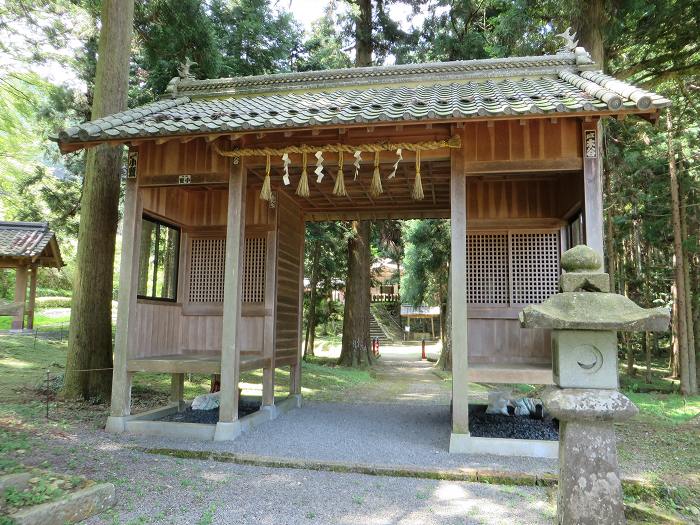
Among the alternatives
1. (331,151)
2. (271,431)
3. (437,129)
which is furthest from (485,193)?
(271,431)

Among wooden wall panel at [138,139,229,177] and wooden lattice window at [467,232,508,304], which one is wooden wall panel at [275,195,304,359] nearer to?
wooden wall panel at [138,139,229,177]

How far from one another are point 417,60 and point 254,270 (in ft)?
37.2

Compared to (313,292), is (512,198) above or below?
above

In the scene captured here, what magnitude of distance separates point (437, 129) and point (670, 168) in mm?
9286

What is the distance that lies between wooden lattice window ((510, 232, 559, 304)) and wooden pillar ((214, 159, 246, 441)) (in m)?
3.97

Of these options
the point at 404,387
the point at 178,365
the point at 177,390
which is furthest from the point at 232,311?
the point at 404,387

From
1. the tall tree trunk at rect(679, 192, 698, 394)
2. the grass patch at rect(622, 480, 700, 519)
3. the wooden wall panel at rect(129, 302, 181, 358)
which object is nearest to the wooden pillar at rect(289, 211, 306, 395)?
the wooden wall panel at rect(129, 302, 181, 358)

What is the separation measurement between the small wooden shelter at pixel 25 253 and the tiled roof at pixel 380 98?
10432 millimetres

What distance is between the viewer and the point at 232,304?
5879mm

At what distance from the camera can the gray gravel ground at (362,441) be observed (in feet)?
16.2

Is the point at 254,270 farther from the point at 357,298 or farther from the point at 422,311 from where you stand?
the point at 422,311

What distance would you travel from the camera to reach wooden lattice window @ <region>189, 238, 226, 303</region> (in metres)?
7.78

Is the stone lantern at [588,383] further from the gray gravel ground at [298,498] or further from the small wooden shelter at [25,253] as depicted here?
the small wooden shelter at [25,253]

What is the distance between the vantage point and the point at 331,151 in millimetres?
5766
